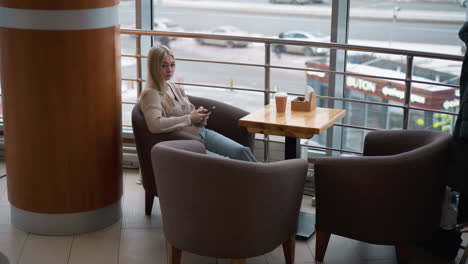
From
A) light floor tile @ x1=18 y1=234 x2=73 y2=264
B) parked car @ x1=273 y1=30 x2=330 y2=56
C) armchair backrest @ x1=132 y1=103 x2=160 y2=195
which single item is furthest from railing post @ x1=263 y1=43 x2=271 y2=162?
parked car @ x1=273 y1=30 x2=330 y2=56

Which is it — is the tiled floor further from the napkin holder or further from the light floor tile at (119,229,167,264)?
the napkin holder

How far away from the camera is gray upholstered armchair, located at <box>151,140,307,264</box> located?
3.07m

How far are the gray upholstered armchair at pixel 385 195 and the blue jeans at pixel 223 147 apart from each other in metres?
0.67

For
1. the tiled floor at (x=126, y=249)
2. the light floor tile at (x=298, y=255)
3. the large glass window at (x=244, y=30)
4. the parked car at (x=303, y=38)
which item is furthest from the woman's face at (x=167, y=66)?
the parked car at (x=303, y=38)

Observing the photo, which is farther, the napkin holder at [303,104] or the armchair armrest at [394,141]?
the napkin holder at [303,104]

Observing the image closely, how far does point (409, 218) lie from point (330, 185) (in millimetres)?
453

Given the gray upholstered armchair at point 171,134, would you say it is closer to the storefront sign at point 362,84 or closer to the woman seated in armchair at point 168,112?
the woman seated in armchair at point 168,112

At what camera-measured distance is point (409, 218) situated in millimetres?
3355

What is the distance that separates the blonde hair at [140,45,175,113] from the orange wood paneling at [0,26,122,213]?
201mm

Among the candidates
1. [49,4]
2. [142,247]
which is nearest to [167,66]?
[49,4]

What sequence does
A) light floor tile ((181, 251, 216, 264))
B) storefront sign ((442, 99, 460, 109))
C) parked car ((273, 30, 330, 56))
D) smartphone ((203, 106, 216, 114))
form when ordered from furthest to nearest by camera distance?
storefront sign ((442, 99, 460, 109))
parked car ((273, 30, 330, 56))
smartphone ((203, 106, 216, 114))
light floor tile ((181, 251, 216, 264))

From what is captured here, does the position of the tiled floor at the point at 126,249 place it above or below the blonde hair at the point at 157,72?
below

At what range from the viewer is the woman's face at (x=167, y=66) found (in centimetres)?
395

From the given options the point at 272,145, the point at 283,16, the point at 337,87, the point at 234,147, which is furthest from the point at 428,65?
the point at 234,147
